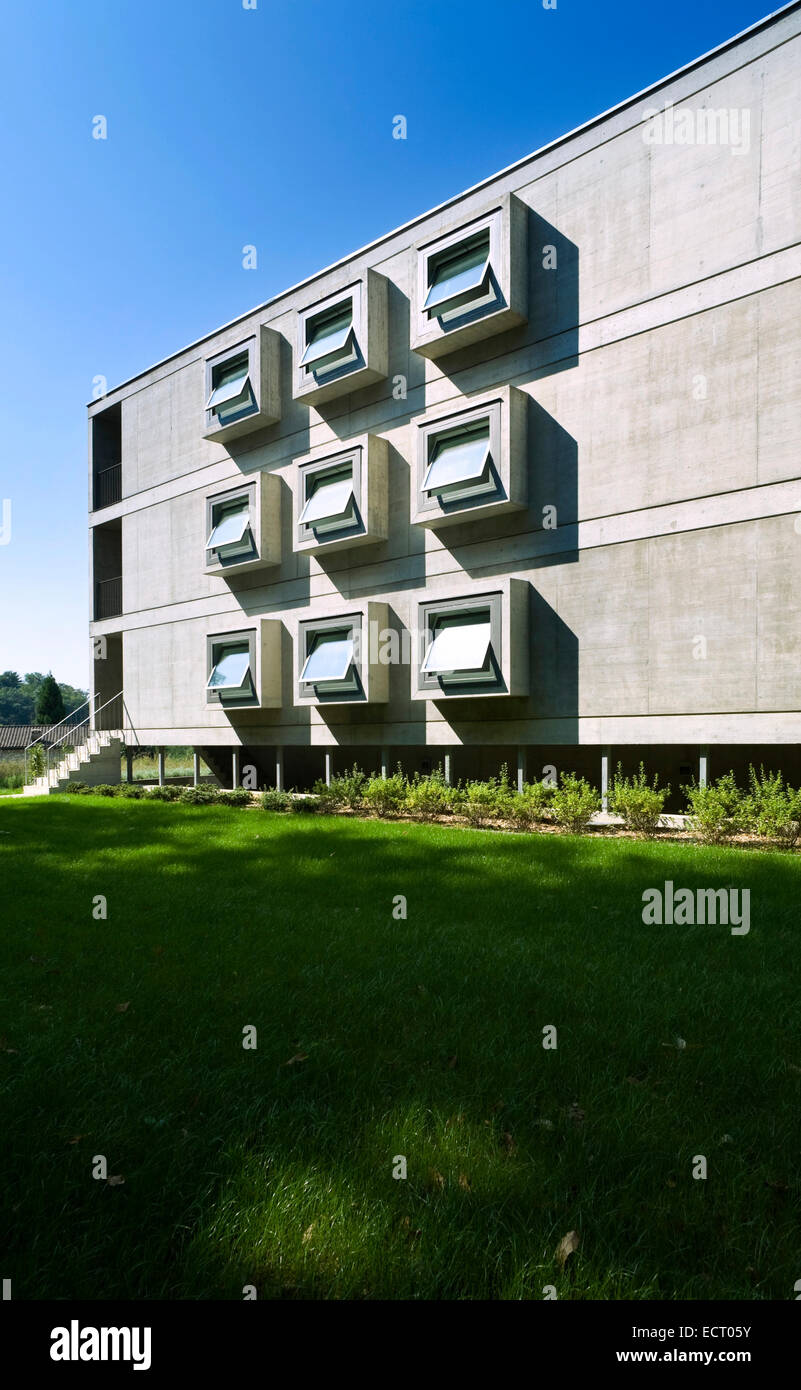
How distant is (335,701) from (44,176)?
1332 centimetres

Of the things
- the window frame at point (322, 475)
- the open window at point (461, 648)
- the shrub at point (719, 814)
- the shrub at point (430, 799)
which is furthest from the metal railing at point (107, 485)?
the shrub at point (719, 814)

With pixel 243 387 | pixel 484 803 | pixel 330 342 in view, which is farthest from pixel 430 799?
pixel 243 387

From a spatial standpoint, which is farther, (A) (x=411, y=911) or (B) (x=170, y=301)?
(B) (x=170, y=301)

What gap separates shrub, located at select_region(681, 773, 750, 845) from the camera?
12.9 meters

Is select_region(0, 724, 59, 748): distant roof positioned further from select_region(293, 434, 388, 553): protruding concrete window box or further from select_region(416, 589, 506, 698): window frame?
select_region(416, 589, 506, 698): window frame

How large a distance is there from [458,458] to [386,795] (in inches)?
321

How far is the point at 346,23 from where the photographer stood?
15.1 metres

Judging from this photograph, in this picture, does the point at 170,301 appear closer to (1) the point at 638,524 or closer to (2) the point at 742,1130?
(1) the point at 638,524

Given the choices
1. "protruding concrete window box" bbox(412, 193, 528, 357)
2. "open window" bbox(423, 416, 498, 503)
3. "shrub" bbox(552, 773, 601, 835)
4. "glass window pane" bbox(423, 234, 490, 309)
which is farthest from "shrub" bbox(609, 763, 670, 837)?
"glass window pane" bbox(423, 234, 490, 309)

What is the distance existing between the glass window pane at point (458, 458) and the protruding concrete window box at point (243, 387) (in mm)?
6992

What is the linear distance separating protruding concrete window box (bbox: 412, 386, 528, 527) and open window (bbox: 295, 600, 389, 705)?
292 cm

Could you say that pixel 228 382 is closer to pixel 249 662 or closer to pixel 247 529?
pixel 247 529

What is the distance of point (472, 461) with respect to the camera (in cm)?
1700
